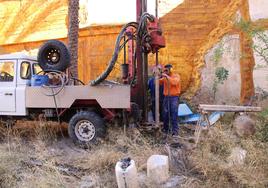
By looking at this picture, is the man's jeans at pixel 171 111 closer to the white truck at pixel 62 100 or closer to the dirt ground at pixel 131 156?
the dirt ground at pixel 131 156

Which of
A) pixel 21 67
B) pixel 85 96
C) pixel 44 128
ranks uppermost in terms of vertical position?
pixel 21 67

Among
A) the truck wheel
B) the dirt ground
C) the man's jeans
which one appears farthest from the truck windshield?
the man's jeans

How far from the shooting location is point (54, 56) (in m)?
8.77

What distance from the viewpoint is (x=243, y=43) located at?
11.6 m

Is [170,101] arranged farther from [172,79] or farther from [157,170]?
[157,170]

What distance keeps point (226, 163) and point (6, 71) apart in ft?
18.1

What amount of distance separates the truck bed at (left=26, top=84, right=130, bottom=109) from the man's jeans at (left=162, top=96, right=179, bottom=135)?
1.42 metres

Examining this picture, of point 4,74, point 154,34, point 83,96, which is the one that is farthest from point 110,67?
point 4,74

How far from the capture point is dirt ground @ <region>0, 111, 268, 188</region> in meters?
5.74

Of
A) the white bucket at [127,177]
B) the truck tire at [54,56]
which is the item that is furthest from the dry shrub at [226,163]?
the truck tire at [54,56]

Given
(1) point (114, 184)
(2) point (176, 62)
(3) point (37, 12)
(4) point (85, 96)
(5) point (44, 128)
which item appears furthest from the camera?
(3) point (37, 12)

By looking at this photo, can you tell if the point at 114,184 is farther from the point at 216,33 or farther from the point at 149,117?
the point at 216,33

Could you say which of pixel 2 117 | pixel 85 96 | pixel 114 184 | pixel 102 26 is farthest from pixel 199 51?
pixel 114 184

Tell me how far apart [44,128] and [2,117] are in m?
1.15
